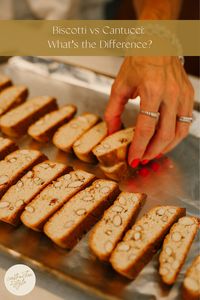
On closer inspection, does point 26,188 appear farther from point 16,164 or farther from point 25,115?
point 25,115

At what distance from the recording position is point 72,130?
9.16 feet

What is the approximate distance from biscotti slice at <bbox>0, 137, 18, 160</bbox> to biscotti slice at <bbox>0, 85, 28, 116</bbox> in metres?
0.37

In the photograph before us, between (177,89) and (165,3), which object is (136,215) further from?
(165,3)

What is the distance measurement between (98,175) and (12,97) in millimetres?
942

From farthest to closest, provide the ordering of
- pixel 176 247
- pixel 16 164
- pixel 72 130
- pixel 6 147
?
pixel 72 130 → pixel 6 147 → pixel 16 164 → pixel 176 247

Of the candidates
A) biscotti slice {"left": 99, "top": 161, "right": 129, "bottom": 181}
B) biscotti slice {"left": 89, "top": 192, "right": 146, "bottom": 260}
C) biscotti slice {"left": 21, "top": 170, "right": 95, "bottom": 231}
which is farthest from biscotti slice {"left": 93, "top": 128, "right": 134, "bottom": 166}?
biscotti slice {"left": 89, "top": 192, "right": 146, "bottom": 260}

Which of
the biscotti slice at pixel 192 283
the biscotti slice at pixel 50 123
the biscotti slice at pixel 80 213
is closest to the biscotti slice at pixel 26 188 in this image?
the biscotti slice at pixel 80 213

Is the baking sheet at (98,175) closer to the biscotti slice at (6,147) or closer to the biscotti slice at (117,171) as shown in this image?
the biscotti slice at (117,171)

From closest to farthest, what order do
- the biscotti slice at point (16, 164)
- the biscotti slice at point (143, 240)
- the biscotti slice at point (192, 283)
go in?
the biscotti slice at point (192, 283), the biscotti slice at point (143, 240), the biscotti slice at point (16, 164)

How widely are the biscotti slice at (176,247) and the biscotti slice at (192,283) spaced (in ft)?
0.19

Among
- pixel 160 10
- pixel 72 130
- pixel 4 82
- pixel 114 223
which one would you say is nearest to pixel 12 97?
pixel 4 82

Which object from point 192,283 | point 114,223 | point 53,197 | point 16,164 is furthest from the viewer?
point 16,164

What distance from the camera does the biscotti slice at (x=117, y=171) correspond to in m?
2.49

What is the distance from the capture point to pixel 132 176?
2561mm
